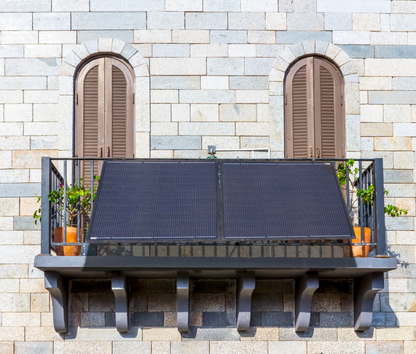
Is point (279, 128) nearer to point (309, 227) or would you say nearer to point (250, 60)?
point (250, 60)

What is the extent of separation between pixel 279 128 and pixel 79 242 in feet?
10.3

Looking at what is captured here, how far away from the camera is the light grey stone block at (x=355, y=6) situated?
35.8ft

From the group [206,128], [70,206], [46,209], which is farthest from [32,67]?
[206,128]

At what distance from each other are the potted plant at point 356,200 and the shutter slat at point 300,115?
664mm

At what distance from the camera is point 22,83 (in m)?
10.5

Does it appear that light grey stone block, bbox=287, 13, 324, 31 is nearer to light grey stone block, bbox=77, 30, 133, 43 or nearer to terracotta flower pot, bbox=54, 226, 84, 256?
light grey stone block, bbox=77, 30, 133, 43

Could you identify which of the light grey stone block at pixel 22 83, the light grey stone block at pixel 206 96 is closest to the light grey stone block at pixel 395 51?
the light grey stone block at pixel 206 96

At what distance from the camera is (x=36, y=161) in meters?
10.4

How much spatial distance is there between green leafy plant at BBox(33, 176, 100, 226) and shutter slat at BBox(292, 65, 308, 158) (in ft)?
9.16

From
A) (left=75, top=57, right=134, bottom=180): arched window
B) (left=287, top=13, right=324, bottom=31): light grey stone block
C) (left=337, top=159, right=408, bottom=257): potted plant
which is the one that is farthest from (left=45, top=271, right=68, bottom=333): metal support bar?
(left=287, top=13, right=324, bottom=31): light grey stone block

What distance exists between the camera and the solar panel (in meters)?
8.84

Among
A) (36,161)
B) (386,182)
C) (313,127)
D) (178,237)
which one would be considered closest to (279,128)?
(313,127)

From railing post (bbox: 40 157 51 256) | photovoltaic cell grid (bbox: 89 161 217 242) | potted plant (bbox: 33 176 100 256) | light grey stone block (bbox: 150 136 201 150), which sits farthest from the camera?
light grey stone block (bbox: 150 136 201 150)

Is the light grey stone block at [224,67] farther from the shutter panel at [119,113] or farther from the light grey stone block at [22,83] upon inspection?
the light grey stone block at [22,83]
